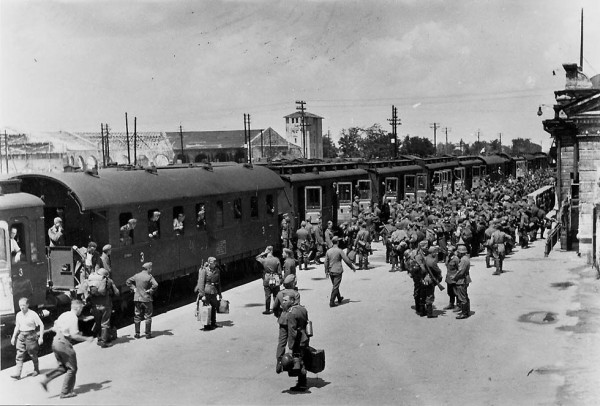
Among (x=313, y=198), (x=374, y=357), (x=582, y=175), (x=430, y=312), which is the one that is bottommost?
(x=374, y=357)

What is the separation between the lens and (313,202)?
26547 mm

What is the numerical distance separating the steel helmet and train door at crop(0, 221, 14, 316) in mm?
5587

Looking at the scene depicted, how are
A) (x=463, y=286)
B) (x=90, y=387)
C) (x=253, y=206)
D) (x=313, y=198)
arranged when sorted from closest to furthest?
(x=90, y=387) < (x=463, y=286) < (x=253, y=206) < (x=313, y=198)

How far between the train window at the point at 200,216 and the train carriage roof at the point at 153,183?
0.33 m

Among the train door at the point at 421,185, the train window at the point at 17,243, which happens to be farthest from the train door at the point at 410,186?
the train window at the point at 17,243

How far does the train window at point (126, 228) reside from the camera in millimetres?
15023

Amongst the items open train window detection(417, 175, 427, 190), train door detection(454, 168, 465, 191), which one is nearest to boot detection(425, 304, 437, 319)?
open train window detection(417, 175, 427, 190)

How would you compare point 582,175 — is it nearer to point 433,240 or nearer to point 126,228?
point 433,240

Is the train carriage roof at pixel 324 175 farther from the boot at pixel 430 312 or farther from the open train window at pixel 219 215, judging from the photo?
the boot at pixel 430 312

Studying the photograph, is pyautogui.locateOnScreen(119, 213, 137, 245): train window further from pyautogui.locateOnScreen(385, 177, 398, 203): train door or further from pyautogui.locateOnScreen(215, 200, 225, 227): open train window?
pyautogui.locateOnScreen(385, 177, 398, 203): train door

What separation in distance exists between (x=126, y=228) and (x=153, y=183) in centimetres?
197

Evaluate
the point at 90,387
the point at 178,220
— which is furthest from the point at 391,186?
the point at 90,387

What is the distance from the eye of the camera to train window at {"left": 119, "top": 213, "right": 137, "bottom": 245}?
49.3 feet

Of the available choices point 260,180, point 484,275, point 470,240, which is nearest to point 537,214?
point 470,240
